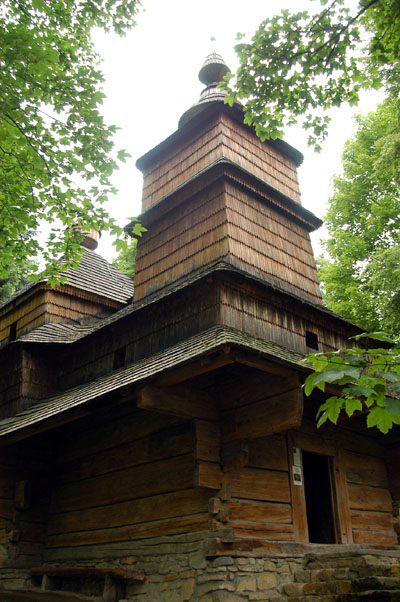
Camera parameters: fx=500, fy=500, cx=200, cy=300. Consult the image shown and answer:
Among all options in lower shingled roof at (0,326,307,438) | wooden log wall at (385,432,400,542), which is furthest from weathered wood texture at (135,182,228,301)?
wooden log wall at (385,432,400,542)

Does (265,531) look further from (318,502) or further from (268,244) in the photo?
(268,244)

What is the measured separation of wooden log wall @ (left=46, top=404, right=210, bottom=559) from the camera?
7.50 meters

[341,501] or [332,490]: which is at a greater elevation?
[332,490]

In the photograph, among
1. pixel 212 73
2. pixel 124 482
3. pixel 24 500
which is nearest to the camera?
pixel 124 482

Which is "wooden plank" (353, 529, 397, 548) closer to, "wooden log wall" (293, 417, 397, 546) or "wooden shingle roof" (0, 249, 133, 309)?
"wooden log wall" (293, 417, 397, 546)

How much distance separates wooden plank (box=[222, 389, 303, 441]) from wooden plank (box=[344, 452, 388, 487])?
9.31 ft

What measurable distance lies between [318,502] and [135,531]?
402 centimetres

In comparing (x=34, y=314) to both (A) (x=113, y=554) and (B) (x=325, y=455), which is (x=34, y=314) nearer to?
(A) (x=113, y=554)

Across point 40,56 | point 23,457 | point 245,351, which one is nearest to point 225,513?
point 245,351

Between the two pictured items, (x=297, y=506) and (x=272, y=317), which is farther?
(x=272, y=317)

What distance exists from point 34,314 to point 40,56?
27.6 ft

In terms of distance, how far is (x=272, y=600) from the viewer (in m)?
6.60

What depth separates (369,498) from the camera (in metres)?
9.11

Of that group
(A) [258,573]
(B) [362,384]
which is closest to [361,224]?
(A) [258,573]
